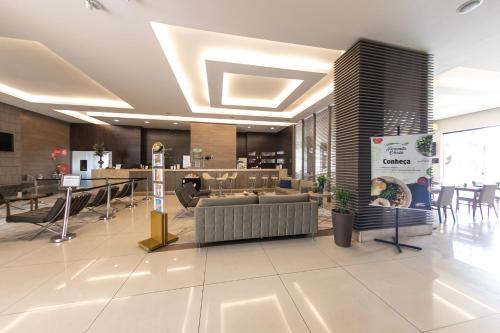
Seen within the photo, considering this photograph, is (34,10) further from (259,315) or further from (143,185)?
(143,185)

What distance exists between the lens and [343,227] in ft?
11.5

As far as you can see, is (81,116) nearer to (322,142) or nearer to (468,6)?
(322,142)

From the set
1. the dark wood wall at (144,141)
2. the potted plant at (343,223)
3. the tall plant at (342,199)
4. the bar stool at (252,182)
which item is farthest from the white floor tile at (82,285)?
the dark wood wall at (144,141)

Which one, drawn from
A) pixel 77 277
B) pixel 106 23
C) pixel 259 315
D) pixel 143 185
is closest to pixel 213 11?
pixel 106 23

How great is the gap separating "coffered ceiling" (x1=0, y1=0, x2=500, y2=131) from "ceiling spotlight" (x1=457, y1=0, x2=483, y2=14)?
10 centimetres

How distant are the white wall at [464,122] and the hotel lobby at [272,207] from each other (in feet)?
4.07

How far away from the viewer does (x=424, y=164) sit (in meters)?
3.26

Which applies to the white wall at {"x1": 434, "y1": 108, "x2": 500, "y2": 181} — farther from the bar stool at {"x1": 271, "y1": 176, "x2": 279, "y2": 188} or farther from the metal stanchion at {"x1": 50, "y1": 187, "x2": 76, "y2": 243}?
the metal stanchion at {"x1": 50, "y1": 187, "x2": 76, "y2": 243}

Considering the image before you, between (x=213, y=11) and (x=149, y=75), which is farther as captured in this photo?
(x=149, y=75)

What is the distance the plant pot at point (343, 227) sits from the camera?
3455 mm

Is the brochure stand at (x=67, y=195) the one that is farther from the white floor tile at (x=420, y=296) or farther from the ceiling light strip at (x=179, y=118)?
the ceiling light strip at (x=179, y=118)

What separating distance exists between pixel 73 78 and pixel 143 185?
5150 millimetres

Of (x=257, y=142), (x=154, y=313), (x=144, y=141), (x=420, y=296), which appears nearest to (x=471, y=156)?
(x=420, y=296)

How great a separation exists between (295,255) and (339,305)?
1.16 m
